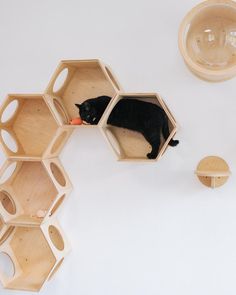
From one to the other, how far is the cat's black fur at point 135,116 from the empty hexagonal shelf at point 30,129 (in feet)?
0.52

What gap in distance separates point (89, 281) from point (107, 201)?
0.29 metres

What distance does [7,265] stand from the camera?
1.32 metres

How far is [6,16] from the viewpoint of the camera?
132cm

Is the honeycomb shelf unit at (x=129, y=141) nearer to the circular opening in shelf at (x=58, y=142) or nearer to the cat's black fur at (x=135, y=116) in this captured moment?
the cat's black fur at (x=135, y=116)

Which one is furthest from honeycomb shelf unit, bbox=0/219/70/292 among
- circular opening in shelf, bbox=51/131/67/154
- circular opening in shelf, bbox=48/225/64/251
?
circular opening in shelf, bbox=51/131/67/154

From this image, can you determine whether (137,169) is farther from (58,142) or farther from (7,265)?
(7,265)

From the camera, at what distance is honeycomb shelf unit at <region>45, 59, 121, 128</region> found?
1193mm

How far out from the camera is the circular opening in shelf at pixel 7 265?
51.4 inches

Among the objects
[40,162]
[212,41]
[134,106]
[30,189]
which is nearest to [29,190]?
[30,189]

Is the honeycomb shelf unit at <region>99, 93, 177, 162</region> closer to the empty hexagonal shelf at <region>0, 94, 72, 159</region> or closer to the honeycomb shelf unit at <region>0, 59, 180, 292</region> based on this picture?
the honeycomb shelf unit at <region>0, 59, 180, 292</region>

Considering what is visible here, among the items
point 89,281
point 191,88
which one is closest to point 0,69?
point 191,88

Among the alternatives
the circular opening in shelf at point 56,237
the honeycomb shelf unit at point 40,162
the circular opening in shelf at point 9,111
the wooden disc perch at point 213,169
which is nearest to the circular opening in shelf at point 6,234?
the honeycomb shelf unit at point 40,162

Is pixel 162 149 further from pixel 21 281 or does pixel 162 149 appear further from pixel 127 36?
pixel 21 281

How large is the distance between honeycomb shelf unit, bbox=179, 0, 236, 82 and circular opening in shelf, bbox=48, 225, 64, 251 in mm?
724
